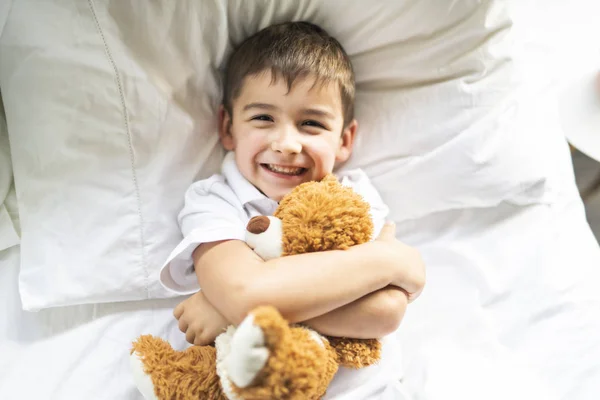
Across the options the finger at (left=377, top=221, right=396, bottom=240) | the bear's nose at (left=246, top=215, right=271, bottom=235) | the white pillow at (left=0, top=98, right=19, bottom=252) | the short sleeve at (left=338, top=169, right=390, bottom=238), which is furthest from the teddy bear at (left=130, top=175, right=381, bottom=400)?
the white pillow at (left=0, top=98, right=19, bottom=252)

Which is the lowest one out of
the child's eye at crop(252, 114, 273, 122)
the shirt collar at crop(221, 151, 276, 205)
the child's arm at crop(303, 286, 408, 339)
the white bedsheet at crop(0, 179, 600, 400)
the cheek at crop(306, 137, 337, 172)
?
the white bedsheet at crop(0, 179, 600, 400)

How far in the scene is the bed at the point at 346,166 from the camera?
790mm

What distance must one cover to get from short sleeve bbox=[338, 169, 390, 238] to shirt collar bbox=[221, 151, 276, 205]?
18 cm

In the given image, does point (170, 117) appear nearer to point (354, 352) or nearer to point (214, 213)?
point (214, 213)

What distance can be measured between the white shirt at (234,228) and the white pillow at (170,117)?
58 mm

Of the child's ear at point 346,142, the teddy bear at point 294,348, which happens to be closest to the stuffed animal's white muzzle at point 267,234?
the teddy bear at point 294,348

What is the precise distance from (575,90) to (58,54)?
112cm

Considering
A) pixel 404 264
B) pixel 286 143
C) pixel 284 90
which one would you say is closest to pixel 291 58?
pixel 284 90

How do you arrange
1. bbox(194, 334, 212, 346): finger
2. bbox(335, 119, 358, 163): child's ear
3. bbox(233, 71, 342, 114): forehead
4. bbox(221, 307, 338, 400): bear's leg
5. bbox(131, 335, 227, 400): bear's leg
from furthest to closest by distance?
bbox(335, 119, 358, 163): child's ear < bbox(233, 71, 342, 114): forehead < bbox(194, 334, 212, 346): finger < bbox(131, 335, 227, 400): bear's leg < bbox(221, 307, 338, 400): bear's leg

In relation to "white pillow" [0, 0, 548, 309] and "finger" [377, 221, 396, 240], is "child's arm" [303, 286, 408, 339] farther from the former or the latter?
"white pillow" [0, 0, 548, 309]

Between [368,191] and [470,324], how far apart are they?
0.32 metres

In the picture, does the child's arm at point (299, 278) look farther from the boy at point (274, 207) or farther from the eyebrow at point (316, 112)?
the eyebrow at point (316, 112)

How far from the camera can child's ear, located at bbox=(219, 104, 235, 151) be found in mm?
930

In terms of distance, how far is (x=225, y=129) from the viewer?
93 centimetres
